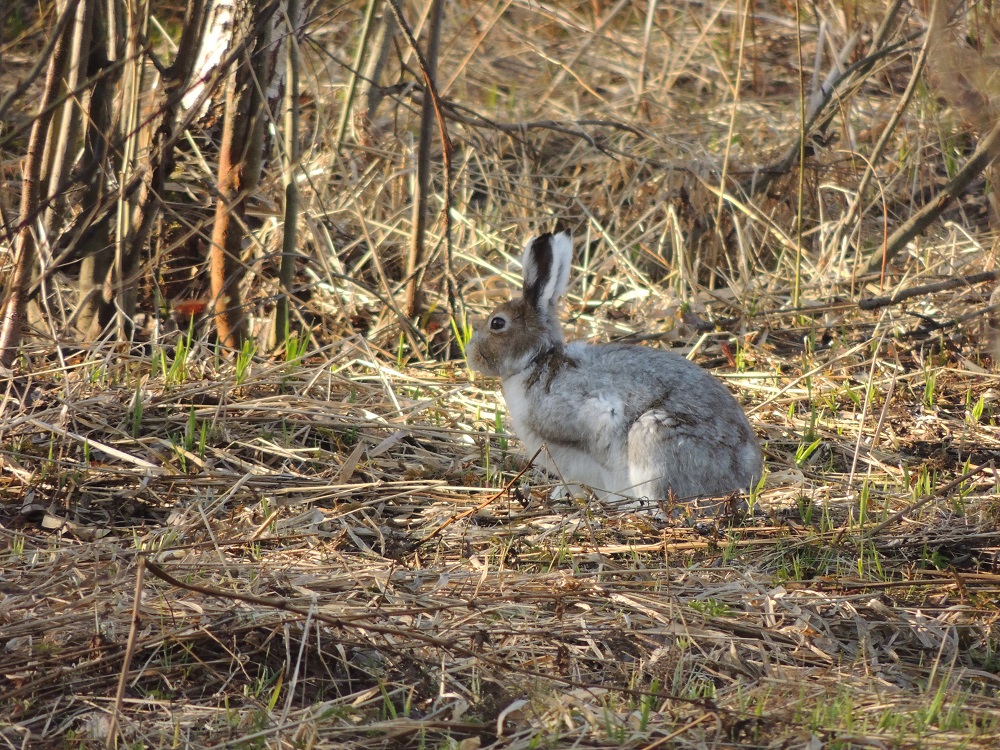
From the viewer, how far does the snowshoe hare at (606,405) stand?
4484mm

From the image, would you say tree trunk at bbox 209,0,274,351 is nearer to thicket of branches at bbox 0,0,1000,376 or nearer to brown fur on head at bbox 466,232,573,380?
thicket of branches at bbox 0,0,1000,376

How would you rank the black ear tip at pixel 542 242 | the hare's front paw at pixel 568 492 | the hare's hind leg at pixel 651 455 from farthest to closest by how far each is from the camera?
the black ear tip at pixel 542 242 → the hare's front paw at pixel 568 492 → the hare's hind leg at pixel 651 455

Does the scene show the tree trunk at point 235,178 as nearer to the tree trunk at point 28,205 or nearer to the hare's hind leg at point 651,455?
the tree trunk at point 28,205

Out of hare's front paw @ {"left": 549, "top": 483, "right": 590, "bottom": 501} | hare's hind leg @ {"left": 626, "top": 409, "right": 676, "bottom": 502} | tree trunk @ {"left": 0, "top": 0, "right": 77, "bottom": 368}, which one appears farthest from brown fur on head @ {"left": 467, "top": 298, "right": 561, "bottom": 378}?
tree trunk @ {"left": 0, "top": 0, "right": 77, "bottom": 368}

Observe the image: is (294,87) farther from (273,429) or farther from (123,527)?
(123,527)

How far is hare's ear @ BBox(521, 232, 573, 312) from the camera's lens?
5125 mm

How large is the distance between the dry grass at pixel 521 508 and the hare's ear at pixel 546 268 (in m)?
0.61

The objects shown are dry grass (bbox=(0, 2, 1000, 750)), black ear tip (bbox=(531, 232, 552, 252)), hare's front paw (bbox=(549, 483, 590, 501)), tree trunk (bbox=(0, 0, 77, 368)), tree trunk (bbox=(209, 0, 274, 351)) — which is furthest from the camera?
tree trunk (bbox=(209, 0, 274, 351))

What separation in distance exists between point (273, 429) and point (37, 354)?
51.8 inches

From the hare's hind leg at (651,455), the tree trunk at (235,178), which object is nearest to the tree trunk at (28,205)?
the tree trunk at (235,178)

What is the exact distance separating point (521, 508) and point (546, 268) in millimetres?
1317

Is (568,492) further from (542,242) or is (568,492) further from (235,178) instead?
(235,178)

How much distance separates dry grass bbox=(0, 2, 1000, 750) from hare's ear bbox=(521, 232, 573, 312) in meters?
0.61

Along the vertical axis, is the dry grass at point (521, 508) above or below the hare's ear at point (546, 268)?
below
